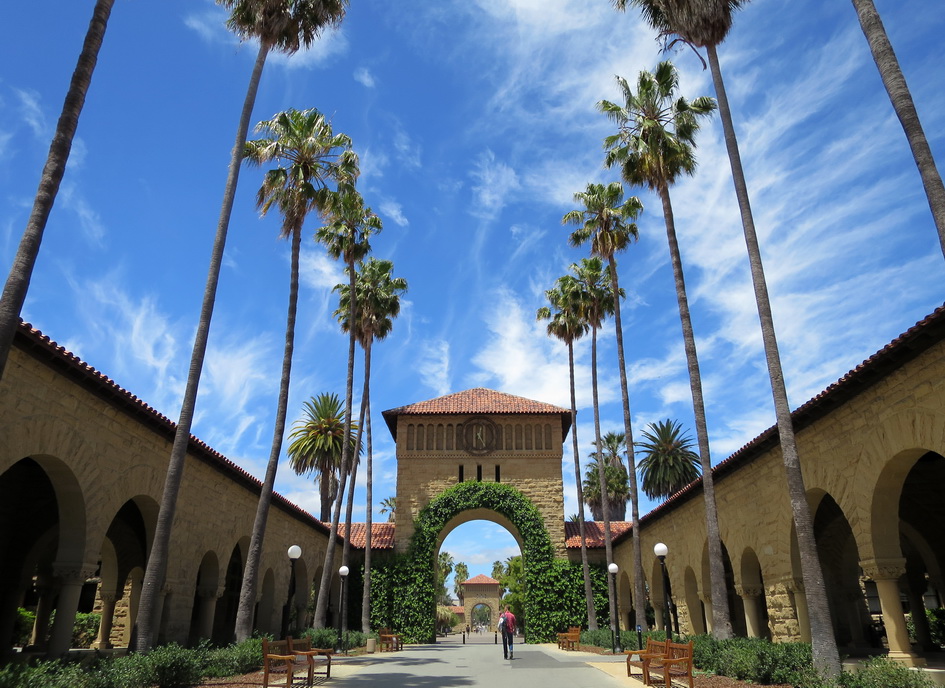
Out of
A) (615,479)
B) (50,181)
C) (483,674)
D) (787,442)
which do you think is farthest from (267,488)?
(615,479)

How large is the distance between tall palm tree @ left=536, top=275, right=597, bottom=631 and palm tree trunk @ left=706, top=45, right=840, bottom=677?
1785 cm

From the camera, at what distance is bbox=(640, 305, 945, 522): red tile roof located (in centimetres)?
973

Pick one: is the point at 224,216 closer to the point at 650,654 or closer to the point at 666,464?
the point at 650,654

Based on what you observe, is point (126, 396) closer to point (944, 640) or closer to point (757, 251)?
point (757, 251)

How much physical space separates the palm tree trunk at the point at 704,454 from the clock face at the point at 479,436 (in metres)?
19.5

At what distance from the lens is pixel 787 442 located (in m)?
12.3

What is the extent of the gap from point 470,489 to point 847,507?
2428 centimetres

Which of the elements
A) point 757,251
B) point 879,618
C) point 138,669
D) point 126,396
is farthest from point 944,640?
point 126,396

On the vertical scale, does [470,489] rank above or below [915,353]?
above

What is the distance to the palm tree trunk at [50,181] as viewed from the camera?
8.73 meters

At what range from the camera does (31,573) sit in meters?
18.7

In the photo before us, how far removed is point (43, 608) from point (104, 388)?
13017 millimetres

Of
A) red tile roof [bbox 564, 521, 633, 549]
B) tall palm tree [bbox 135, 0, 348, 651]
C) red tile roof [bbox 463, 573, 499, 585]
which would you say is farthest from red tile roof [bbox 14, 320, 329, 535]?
red tile roof [bbox 463, 573, 499, 585]

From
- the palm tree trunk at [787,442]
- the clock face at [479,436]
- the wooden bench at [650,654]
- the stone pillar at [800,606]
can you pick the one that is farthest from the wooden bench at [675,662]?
the clock face at [479,436]
